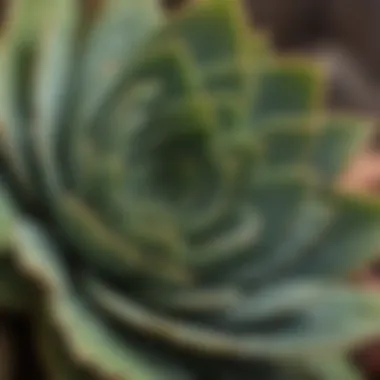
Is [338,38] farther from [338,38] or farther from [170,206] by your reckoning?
[170,206]

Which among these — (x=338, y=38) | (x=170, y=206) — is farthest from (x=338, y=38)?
(x=170, y=206)

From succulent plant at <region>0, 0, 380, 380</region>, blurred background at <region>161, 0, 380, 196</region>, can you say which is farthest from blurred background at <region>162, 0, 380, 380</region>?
succulent plant at <region>0, 0, 380, 380</region>

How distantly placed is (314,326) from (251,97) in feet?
0.27

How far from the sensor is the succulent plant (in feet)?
0.84

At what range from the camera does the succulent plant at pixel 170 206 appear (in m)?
0.26

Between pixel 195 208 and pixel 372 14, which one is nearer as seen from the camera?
pixel 195 208

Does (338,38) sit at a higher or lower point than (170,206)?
higher

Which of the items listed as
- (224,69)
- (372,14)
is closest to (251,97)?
(224,69)

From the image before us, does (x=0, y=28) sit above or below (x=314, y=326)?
above

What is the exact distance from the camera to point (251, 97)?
29 centimetres

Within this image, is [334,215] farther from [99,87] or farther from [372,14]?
[372,14]

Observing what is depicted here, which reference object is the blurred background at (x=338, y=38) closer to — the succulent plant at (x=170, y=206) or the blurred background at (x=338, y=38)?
the blurred background at (x=338, y=38)

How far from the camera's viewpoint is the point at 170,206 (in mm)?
274

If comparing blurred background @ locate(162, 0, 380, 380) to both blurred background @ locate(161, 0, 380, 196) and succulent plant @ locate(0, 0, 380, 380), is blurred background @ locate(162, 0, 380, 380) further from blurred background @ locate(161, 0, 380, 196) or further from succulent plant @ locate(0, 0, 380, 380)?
succulent plant @ locate(0, 0, 380, 380)
